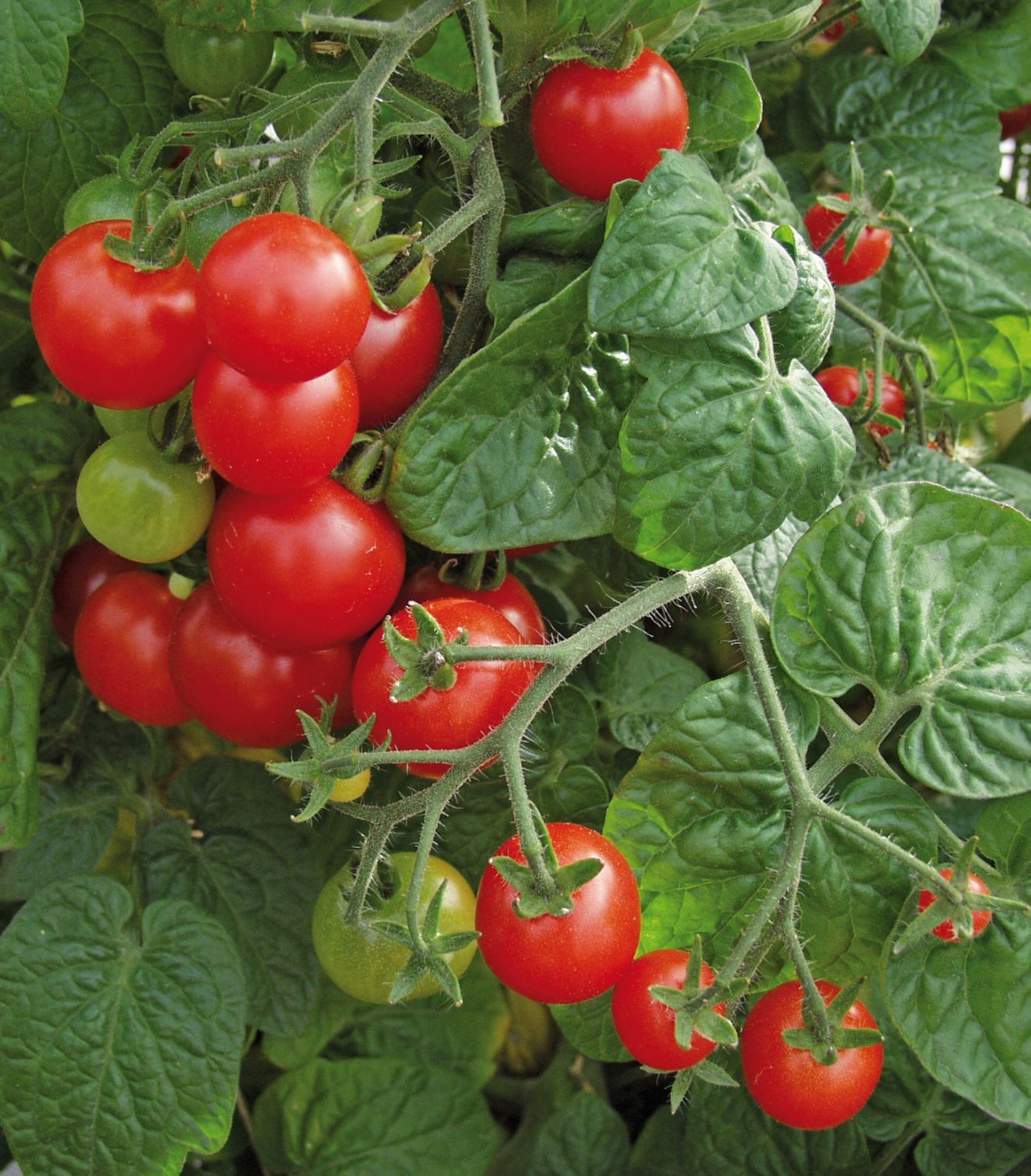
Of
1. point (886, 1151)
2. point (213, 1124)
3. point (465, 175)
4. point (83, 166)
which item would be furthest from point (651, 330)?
point (886, 1151)

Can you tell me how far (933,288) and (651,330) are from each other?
1.39ft

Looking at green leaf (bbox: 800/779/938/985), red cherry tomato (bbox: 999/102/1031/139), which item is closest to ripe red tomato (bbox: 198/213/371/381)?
green leaf (bbox: 800/779/938/985)

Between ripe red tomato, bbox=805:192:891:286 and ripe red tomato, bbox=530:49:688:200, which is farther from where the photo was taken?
ripe red tomato, bbox=805:192:891:286

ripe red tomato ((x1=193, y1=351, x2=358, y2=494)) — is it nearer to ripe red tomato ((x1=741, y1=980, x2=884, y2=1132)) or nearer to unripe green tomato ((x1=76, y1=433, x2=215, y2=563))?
unripe green tomato ((x1=76, y1=433, x2=215, y2=563))

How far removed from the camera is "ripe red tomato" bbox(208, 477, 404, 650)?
55 cm

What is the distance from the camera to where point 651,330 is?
1.65 feet

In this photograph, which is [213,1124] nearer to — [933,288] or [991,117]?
[933,288]

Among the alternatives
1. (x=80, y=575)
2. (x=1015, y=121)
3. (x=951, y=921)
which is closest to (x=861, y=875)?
(x=951, y=921)

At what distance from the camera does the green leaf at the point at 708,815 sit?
58cm

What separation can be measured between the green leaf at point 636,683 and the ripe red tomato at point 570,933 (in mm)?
225

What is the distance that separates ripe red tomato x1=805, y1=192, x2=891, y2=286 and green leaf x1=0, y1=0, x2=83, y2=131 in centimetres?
48

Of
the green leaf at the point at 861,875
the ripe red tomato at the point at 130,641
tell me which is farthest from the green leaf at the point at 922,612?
the ripe red tomato at the point at 130,641

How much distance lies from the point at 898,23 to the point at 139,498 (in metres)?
0.56

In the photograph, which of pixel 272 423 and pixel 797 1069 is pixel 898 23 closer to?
pixel 272 423
